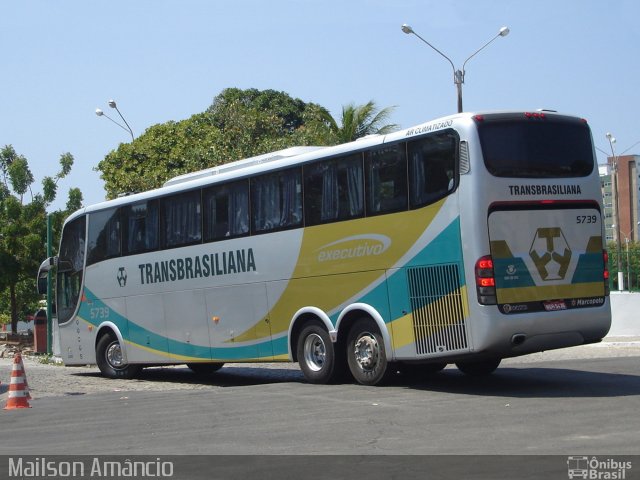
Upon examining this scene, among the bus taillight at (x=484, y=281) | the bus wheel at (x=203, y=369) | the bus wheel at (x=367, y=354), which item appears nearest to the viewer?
the bus taillight at (x=484, y=281)

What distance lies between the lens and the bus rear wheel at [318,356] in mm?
16062

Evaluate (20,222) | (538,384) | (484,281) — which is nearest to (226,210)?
(484,281)

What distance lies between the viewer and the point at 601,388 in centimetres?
1409

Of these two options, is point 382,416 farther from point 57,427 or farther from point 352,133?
point 352,133

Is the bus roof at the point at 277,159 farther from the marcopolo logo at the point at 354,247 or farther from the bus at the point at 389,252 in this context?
the marcopolo logo at the point at 354,247

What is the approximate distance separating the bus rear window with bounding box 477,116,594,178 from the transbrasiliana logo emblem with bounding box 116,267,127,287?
992 centimetres

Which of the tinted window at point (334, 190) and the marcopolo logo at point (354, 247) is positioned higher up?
the tinted window at point (334, 190)

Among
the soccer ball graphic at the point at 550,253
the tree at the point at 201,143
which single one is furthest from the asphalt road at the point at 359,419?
the tree at the point at 201,143

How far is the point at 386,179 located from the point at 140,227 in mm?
7310

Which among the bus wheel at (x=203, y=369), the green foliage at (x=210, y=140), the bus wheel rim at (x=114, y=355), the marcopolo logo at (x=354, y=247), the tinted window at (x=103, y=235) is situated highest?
the green foliage at (x=210, y=140)

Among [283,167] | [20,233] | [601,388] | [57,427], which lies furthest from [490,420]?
[20,233]

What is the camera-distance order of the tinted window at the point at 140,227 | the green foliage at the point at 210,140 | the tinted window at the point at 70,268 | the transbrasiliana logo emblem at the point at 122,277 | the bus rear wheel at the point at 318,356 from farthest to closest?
the green foliage at the point at 210,140, the tinted window at the point at 70,268, the transbrasiliana logo emblem at the point at 122,277, the tinted window at the point at 140,227, the bus rear wheel at the point at 318,356

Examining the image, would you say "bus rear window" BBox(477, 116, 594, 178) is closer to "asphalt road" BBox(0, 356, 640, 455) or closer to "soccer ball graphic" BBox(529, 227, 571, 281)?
"soccer ball graphic" BBox(529, 227, 571, 281)

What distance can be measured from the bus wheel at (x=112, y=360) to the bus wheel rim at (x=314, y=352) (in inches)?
252
